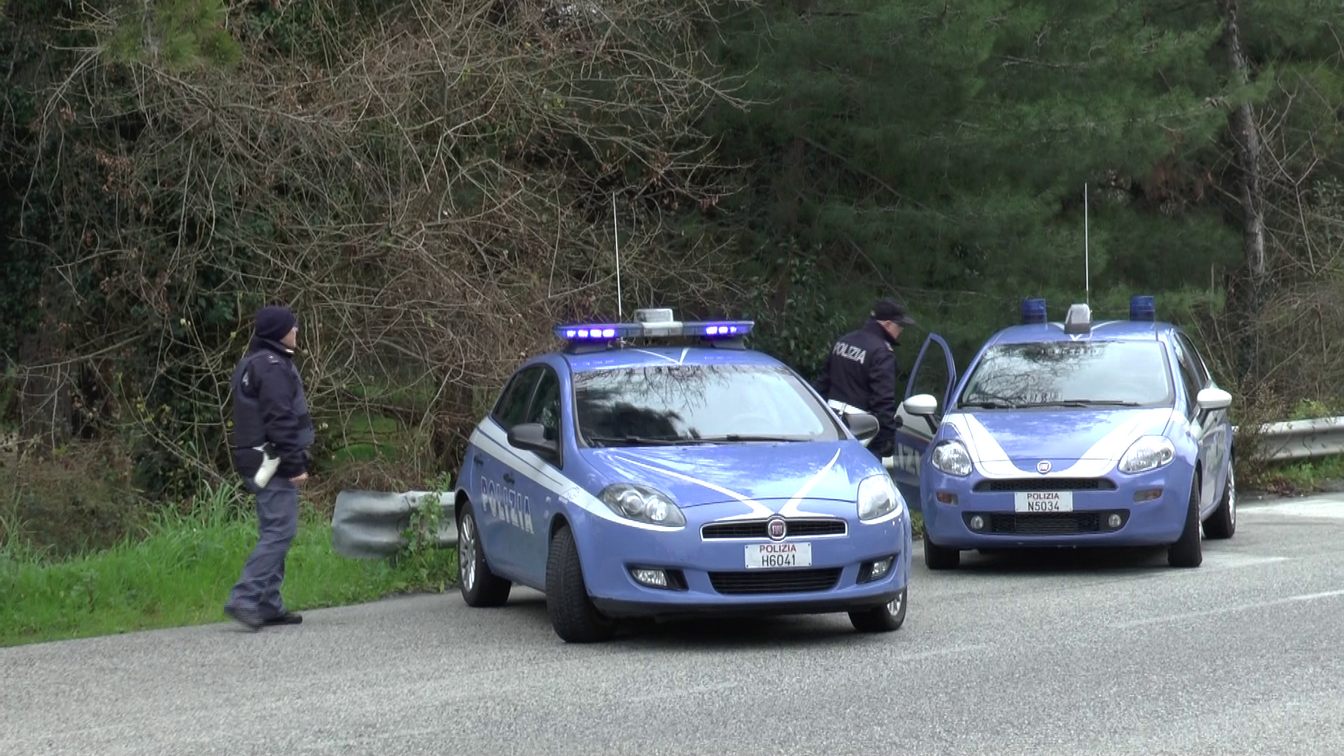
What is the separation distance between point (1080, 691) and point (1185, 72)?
67.9 ft

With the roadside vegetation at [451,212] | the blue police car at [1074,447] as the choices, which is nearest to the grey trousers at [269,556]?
the roadside vegetation at [451,212]

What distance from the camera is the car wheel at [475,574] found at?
1163 centimetres

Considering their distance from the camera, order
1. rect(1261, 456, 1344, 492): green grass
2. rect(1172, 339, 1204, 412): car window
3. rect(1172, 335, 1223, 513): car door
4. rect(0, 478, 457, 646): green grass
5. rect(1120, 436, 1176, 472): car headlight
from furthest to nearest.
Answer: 1. rect(1261, 456, 1344, 492): green grass
2. rect(1172, 339, 1204, 412): car window
3. rect(1172, 335, 1223, 513): car door
4. rect(1120, 436, 1176, 472): car headlight
5. rect(0, 478, 457, 646): green grass

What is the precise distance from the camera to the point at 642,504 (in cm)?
961

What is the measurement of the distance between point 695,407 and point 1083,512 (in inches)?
112

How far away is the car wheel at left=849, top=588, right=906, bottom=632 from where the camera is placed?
9.95 m

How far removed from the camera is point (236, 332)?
1742 cm

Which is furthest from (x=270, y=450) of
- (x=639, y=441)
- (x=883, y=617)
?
(x=883, y=617)

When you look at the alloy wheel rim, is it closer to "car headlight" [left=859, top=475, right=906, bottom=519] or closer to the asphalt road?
the asphalt road

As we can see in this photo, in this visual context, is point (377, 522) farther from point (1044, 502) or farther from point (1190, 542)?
point (1190, 542)

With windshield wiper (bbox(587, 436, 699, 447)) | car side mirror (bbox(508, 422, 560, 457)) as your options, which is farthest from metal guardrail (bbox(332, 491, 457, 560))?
windshield wiper (bbox(587, 436, 699, 447))

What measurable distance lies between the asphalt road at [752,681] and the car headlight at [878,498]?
0.63m

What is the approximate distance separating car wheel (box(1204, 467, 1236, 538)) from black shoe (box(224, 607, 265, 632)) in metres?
6.89

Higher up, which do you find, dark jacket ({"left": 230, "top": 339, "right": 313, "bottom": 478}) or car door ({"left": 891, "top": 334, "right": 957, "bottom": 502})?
dark jacket ({"left": 230, "top": 339, "right": 313, "bottom": 478})
